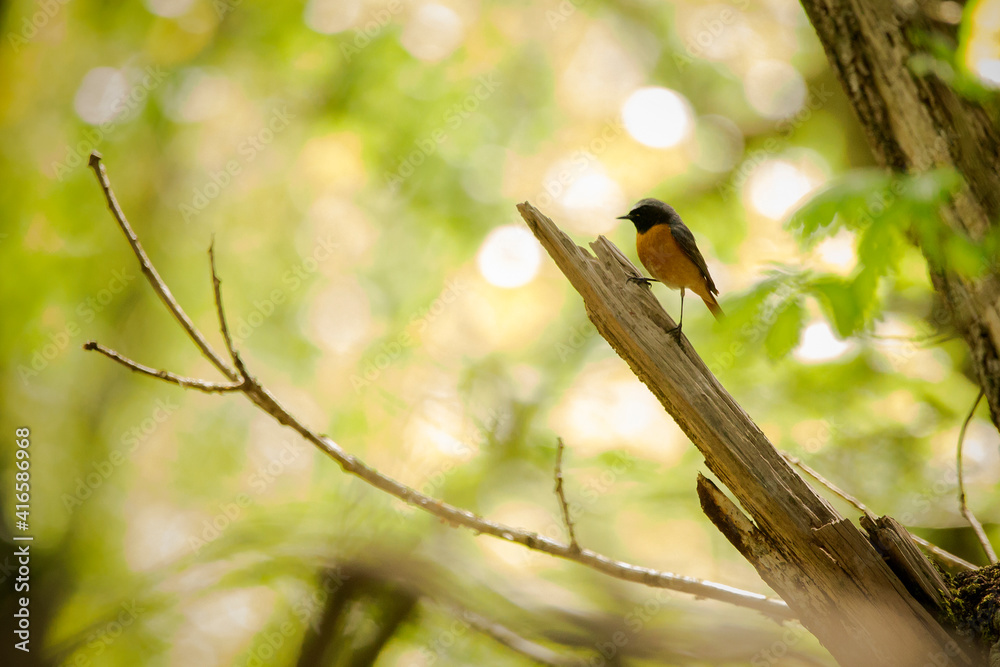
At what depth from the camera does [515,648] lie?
310 centimetres

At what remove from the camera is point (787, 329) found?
2648 mm

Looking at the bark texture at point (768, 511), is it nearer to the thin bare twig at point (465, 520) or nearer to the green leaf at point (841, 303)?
the thin bare twig at point (465, 520)

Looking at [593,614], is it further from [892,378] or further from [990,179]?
[892,378]

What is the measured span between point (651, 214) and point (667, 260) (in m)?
0.40

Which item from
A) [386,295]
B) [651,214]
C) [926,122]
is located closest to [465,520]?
[651,214]

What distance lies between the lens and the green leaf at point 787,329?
8.68ft

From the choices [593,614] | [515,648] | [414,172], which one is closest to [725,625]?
[593,614]

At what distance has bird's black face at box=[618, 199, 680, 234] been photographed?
11.7ft

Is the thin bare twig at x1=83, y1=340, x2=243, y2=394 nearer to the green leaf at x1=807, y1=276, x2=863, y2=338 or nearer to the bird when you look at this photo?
the bird

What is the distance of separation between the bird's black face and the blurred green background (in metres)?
1.79

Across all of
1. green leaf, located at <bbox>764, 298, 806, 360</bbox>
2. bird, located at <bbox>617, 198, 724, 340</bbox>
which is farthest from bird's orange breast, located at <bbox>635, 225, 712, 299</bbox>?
green leaf, located at <bbox>764, 298, 806, 360</bbox>

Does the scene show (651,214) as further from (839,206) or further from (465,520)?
(465,520)

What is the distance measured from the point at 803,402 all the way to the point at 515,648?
14.7ft

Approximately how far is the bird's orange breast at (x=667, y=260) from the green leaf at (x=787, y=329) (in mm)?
798
